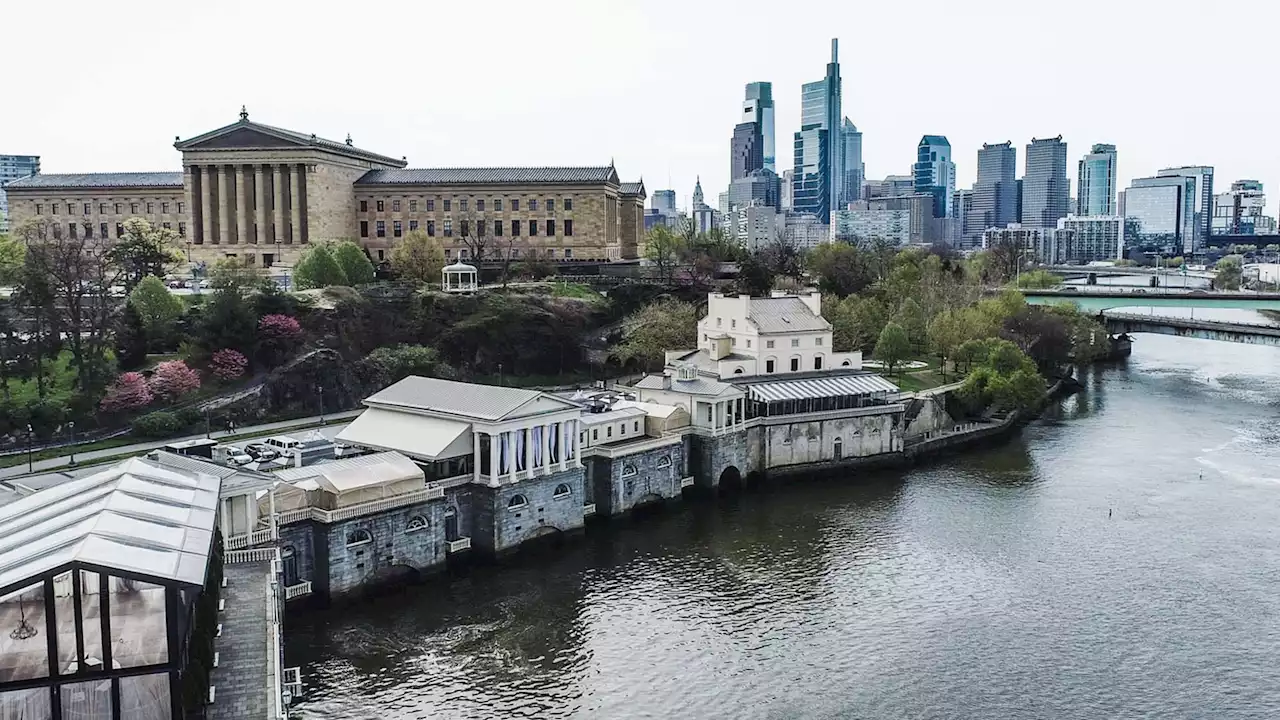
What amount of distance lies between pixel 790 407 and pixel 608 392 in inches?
501

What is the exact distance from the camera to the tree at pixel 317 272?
84688mm

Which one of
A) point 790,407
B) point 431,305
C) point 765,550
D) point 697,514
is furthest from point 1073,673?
point 431,305

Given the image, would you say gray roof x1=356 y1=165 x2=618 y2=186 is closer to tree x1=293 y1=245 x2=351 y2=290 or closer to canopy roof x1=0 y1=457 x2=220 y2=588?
tree x1=293 y1=245 x2=351 y2=290

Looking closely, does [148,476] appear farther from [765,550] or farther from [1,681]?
[765,550]

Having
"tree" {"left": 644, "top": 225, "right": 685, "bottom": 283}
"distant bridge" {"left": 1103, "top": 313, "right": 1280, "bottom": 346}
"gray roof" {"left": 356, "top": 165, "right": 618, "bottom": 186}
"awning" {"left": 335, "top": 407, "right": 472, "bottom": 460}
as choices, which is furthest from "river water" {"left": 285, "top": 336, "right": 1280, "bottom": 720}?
"gray roof" {"left": 356, "top": 165, "right": 618, "bottom": 186}

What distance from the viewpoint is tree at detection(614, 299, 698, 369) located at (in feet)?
270

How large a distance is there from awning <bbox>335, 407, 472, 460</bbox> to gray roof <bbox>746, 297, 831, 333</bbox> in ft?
83.8

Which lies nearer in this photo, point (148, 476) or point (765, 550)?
point (148, 476)

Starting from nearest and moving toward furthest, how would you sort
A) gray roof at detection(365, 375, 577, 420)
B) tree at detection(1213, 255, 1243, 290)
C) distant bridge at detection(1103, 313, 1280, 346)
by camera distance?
1. gray roof at detection(365, 375, 577, 420)
2. distant bridge at detection(1103, 313, 1280, 346)
3. tree at detection(1213, 255, 1243, 290)

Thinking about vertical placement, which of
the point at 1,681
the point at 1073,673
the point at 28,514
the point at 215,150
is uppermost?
the point at 215,150

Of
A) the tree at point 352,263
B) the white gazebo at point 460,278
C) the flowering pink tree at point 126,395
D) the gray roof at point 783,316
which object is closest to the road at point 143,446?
the flowering pink tree at point 126,395

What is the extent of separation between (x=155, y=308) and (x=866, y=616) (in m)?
50.3

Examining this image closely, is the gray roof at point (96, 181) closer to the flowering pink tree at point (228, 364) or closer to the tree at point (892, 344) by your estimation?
the flowering pink tree at point (228, 364)

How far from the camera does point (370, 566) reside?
1718 inches
